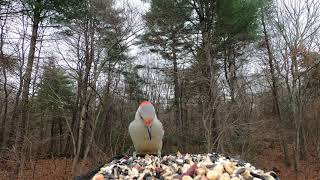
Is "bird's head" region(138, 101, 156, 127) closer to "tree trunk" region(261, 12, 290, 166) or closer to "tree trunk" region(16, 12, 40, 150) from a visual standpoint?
"tree trunk" region(16, 12, 40, 150)

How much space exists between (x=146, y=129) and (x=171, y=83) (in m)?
15.0

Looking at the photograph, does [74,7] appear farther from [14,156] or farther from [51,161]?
[51,161]

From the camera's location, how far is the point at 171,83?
19344mm

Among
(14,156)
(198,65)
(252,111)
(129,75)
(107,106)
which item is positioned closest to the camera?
(14,156)

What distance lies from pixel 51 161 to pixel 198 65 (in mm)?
10861

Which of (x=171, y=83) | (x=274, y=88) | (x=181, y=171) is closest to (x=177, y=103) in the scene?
(x=171, y=83)

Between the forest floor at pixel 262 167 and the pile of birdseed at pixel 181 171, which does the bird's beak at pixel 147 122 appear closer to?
the pile of birdseed at pixel 181 171

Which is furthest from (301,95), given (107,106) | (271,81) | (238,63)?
(107,106)

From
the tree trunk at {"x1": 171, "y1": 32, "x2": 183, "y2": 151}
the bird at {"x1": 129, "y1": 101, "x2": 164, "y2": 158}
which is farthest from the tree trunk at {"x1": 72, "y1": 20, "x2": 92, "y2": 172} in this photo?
the bird at {"x1": 129, "y1": 101, "x2": 164, "y2": 158}

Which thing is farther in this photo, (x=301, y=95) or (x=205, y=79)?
(x=301, y=95)

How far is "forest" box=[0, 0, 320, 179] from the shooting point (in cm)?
1334

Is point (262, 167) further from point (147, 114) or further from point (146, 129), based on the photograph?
point (147, 114)

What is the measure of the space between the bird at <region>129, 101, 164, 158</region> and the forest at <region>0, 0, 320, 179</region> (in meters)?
7.33

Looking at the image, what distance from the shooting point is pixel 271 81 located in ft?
63.5
